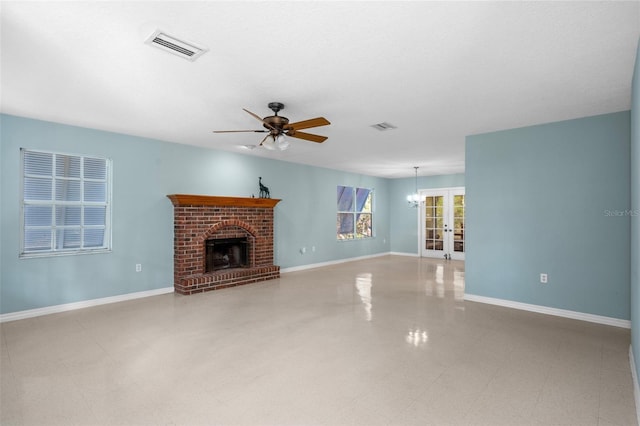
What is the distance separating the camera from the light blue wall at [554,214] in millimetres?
3748

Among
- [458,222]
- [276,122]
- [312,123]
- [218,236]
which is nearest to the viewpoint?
[312,123]

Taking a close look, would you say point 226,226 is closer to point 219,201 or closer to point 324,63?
point 219,201

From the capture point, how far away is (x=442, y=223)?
9.12 m

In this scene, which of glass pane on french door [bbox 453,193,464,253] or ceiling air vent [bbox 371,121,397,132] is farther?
glass pane on french door [bbox 453,193,464,253]

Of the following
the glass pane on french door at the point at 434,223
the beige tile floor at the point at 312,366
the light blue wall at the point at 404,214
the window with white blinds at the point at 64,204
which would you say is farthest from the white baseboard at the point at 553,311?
the window with white blinds at the point at 64,204

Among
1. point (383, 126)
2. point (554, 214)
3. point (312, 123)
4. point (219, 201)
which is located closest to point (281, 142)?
point (312, 123)

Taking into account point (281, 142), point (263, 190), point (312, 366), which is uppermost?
point (281, 142)

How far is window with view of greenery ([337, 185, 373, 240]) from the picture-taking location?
28.3ft

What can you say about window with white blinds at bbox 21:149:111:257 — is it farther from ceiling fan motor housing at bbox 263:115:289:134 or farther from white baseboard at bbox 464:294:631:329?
white baseboard at bbox 464:294:631:329

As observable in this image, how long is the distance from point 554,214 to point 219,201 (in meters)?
4.94

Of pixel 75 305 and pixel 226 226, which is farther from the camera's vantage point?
pixel 226 226

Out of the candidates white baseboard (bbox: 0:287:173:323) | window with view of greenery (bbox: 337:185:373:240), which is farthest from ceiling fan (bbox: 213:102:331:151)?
window with view of greenery (bbox: 337:185:373:240)

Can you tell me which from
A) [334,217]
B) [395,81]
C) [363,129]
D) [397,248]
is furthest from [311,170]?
[395,81]

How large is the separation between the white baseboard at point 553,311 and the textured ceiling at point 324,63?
236 cm
